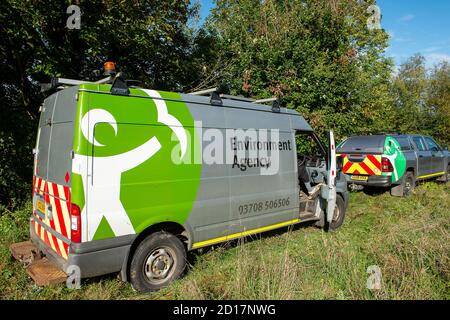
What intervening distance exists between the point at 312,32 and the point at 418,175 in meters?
5.47

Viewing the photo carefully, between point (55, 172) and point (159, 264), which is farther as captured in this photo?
point (159, 264)

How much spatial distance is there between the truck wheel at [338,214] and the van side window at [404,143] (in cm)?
418

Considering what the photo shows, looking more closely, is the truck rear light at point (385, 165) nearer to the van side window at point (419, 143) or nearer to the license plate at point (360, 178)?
the license plate at point (360, 178)

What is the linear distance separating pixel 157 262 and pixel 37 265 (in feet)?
4.68

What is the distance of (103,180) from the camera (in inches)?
142

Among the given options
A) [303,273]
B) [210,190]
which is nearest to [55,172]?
[210,190]

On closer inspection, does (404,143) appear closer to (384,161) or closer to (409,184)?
(409,184)

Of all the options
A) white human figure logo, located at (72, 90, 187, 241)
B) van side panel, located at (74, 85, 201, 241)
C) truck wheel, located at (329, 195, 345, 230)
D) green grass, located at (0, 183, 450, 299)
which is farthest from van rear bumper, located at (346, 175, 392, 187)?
white human figure logo, located at (72, 90, 187, 241)

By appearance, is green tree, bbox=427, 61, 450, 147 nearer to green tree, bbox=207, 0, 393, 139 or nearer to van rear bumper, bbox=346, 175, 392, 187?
green tree, bbox=207, 0, 393, 139

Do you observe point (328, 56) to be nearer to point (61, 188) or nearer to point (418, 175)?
point (418, 175)

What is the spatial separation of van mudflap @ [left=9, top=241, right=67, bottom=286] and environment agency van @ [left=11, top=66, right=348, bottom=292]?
89mm

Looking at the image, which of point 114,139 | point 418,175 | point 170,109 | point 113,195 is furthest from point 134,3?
point 418,175

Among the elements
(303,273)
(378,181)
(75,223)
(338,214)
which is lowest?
(303,273)
